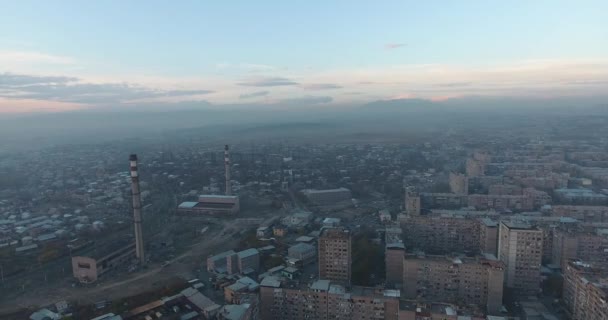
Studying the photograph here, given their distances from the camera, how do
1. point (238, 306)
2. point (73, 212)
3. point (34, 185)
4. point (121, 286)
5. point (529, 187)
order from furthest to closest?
point (34, 185), point (529, 187), point (73, 212), point (121, 286), point (238, 306)

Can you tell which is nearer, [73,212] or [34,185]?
[73,212]

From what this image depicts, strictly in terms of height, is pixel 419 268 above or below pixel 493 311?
above

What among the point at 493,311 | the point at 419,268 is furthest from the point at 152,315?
the point at 493,311

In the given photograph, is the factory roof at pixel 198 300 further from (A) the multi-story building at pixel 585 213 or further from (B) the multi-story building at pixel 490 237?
(A) the multi-story building at pixel 585 213

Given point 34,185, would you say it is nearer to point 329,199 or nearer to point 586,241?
point 329,199

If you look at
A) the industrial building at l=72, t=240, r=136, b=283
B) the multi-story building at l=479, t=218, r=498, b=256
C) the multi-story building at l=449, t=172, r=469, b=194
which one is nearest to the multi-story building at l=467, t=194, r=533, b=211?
the multi-story building at l=449, t=172, r=469, b=194

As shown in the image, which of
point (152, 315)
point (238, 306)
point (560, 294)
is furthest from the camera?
point (560, 294)
